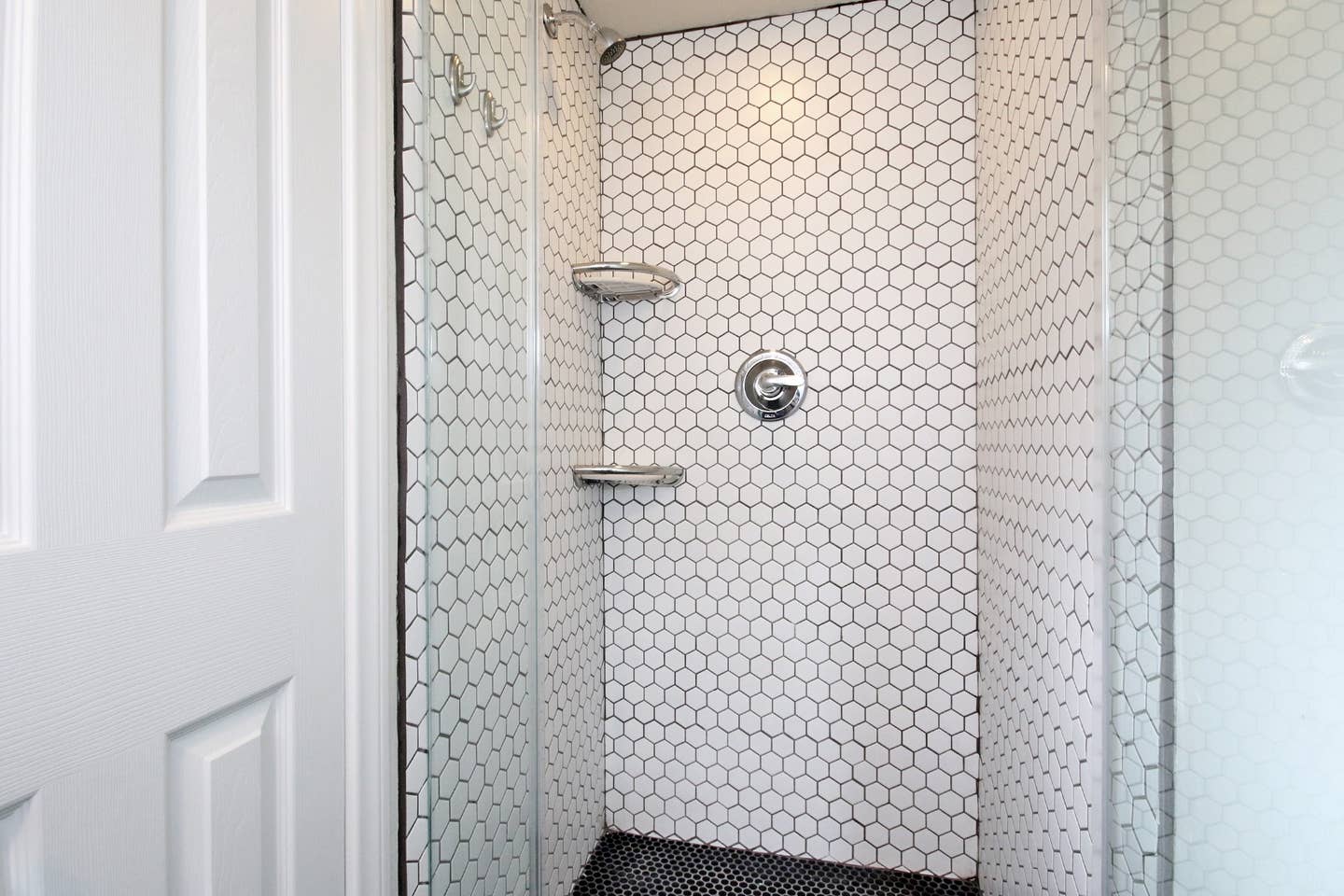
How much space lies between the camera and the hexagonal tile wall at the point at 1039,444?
0.92m

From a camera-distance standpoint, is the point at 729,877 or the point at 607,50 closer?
the point at 729,877

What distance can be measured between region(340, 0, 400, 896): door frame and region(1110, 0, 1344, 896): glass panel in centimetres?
94

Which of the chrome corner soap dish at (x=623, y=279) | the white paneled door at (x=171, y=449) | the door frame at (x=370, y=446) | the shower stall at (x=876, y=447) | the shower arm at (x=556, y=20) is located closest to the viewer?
the white paneled door at (x=171, y=449)

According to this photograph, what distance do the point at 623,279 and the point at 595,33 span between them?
57cm

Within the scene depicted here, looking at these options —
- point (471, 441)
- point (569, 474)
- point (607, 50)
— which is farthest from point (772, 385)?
point (607, 50)

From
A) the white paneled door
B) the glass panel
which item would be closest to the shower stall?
the glass panel

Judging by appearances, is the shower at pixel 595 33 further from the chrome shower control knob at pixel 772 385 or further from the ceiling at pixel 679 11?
the chrome shower control knob at pixel 772 385

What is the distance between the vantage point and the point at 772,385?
1.62m

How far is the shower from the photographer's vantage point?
1341 millimetres

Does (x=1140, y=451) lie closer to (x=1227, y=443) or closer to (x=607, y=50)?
(x=1227, y=443)

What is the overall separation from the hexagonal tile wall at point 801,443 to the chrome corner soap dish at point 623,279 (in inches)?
4.9

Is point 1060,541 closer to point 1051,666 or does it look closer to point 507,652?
point 1051,666

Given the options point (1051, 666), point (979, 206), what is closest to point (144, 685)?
point (1051, 666)

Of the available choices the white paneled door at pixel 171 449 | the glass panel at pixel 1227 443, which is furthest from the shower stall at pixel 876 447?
the white paneled door at pixel 171 449
